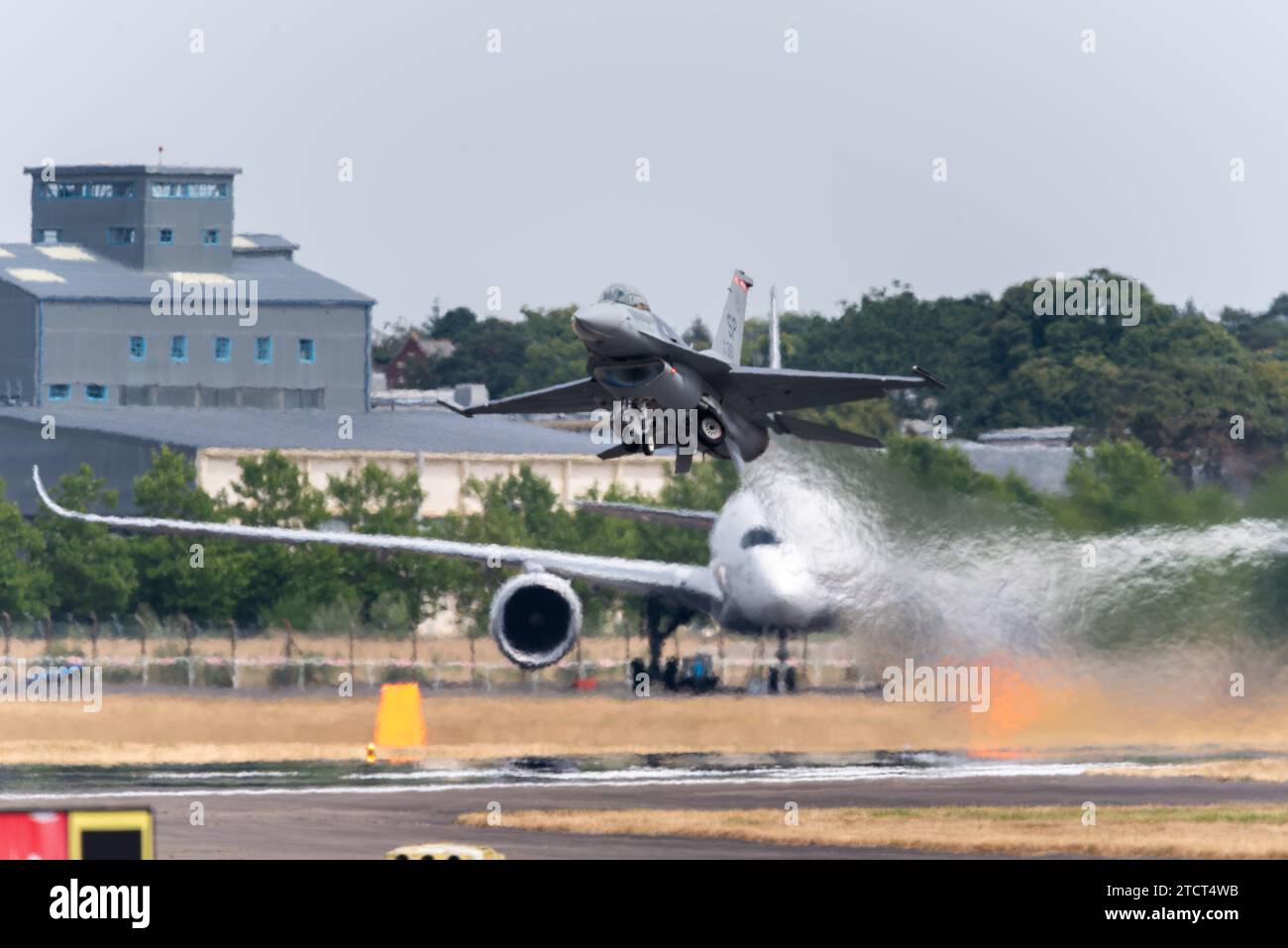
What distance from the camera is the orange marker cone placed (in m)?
45.6

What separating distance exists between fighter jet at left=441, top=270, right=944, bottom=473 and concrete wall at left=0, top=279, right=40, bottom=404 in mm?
43798

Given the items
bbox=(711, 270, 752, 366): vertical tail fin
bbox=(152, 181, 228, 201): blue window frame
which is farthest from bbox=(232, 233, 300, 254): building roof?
bbox=(711, 270, 752, 366): vertical tail fin

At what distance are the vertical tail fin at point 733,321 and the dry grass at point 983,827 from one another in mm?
10642

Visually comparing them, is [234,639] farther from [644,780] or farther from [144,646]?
Result: [644,780]

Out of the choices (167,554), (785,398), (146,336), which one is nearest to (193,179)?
(146,336)

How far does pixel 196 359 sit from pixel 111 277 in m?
7.45

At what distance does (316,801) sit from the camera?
3572 cm

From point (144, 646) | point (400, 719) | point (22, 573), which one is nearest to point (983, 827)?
point (400, 719)

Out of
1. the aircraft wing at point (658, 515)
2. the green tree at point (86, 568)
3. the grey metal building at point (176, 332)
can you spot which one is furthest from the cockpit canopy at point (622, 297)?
the grey metal building at point (176, 332)

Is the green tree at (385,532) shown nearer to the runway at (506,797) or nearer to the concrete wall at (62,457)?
the concrete wall at (62,457)

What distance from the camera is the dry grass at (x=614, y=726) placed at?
43.0 metres

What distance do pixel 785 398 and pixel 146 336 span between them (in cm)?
4469

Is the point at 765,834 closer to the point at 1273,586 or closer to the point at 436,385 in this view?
the point at 1273,586

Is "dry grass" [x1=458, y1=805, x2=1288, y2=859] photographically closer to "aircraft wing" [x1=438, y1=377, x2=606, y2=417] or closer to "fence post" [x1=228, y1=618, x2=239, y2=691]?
"aircraft wing" [x1=438, y1=377, x2=606, y2=417]
